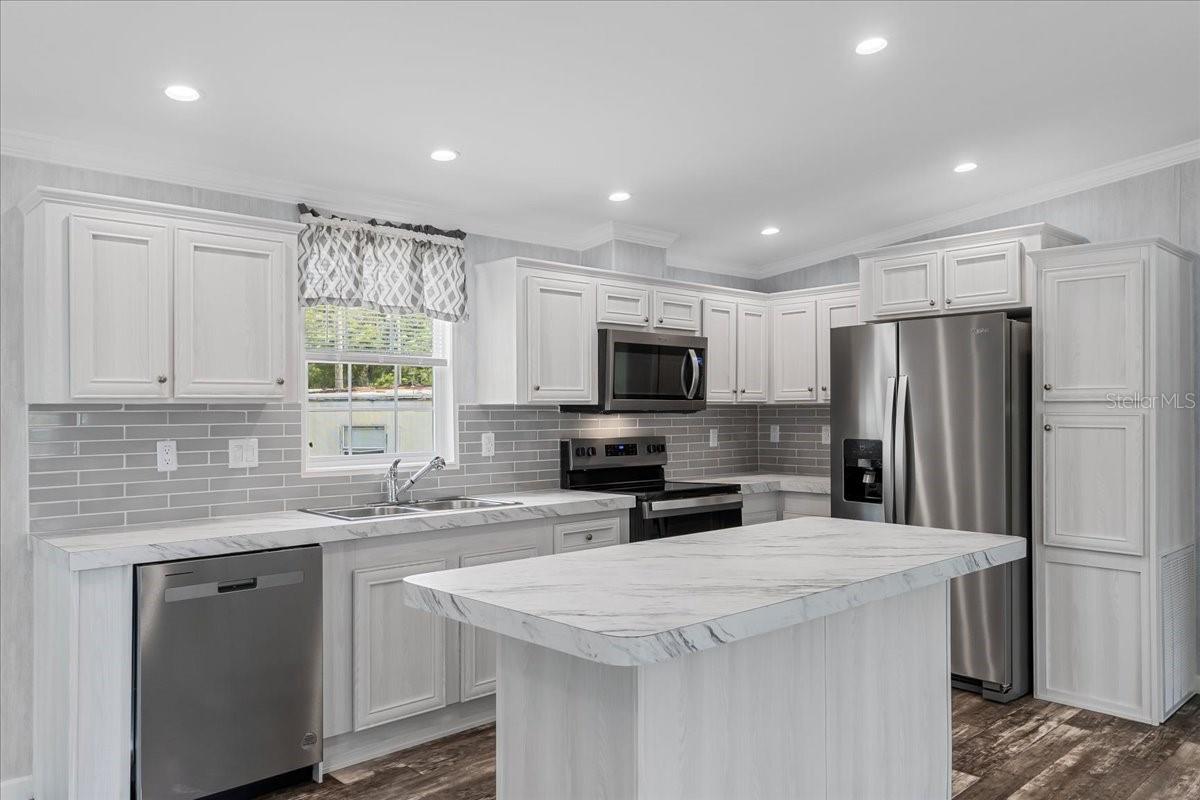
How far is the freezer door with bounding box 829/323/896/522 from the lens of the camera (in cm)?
430

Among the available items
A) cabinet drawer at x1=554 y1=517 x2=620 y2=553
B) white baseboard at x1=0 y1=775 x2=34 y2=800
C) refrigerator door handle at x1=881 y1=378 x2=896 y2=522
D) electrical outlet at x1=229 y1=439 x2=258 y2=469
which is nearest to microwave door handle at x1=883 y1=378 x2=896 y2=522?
refrigerator door handle at x1=881 y1=378 x2=896 y2=522

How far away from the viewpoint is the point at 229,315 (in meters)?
3.14

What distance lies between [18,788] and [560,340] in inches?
116

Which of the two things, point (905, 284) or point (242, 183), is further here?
point (905, 284)

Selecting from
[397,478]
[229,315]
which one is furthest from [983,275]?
[229,315]

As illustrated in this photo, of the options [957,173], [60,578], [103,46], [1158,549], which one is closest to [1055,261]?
[957,173]

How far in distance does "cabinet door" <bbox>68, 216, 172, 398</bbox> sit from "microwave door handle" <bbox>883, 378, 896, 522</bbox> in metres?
3.36

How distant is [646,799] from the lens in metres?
1.63

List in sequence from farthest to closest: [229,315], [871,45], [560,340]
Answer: [560,340]
[229,315]
[871,45]

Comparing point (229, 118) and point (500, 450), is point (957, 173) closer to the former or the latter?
point (500, 450)

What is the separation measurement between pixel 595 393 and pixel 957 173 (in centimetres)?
221

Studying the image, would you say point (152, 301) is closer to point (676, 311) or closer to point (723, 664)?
point (723, 664)

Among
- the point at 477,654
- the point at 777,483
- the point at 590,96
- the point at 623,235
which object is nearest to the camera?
the point at 590,96

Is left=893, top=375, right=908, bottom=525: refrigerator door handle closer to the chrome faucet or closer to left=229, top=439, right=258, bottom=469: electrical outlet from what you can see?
the chrome faucet
